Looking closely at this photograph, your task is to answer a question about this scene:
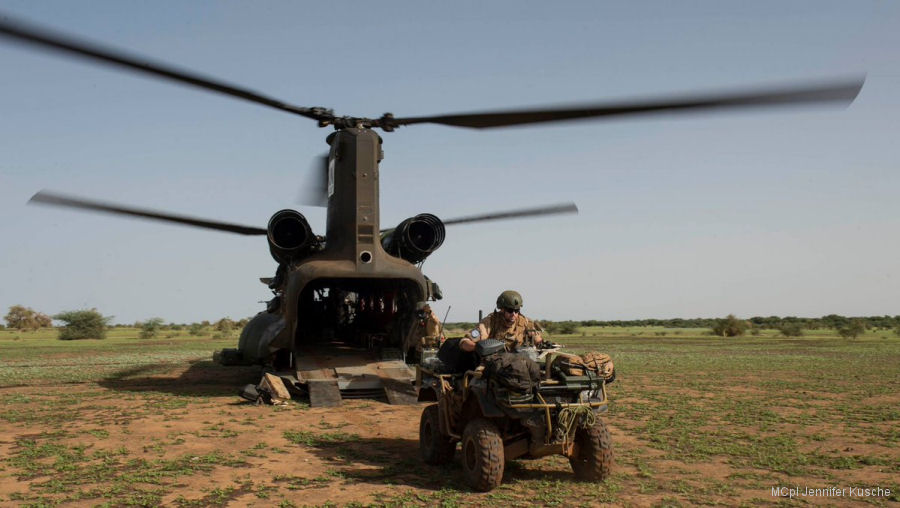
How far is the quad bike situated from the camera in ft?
20.1

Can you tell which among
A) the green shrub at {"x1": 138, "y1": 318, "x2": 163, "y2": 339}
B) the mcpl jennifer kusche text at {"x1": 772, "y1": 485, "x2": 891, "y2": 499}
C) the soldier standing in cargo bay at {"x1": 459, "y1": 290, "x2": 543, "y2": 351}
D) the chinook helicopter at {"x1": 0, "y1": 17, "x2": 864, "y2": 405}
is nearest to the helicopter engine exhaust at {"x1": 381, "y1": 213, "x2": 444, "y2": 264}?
the chinook helicopter at {"x1": 0, "y1": 17, "x2": 864, "y2": 405}

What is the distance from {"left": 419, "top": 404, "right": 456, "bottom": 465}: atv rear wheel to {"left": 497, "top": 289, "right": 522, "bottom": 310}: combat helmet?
142cm

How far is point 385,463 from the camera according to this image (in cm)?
762

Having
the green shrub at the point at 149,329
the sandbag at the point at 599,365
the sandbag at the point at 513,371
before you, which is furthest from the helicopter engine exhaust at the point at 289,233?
the green shrub at the point at 149,329

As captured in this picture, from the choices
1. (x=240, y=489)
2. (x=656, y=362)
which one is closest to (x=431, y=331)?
(x=240, y=489)

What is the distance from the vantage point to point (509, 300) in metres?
7.20

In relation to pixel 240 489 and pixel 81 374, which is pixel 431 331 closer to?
pixel 240 489

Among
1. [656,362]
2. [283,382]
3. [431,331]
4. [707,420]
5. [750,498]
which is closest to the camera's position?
[750,498]

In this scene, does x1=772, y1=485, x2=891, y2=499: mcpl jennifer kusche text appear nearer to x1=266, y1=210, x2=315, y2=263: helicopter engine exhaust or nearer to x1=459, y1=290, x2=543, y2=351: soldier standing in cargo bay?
x1=459, y1=290, x2=543, y2=351: soldier standing in cargo bay

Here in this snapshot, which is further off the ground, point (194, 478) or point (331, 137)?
point (331, 137)

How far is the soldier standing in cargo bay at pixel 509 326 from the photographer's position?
7191mm

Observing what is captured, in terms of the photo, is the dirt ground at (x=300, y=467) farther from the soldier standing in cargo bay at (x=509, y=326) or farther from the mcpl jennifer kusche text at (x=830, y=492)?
the soldier standing in cargo bay at (x=509, y=326)

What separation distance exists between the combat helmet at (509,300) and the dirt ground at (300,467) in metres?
1.78

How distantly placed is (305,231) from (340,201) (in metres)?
1.19
